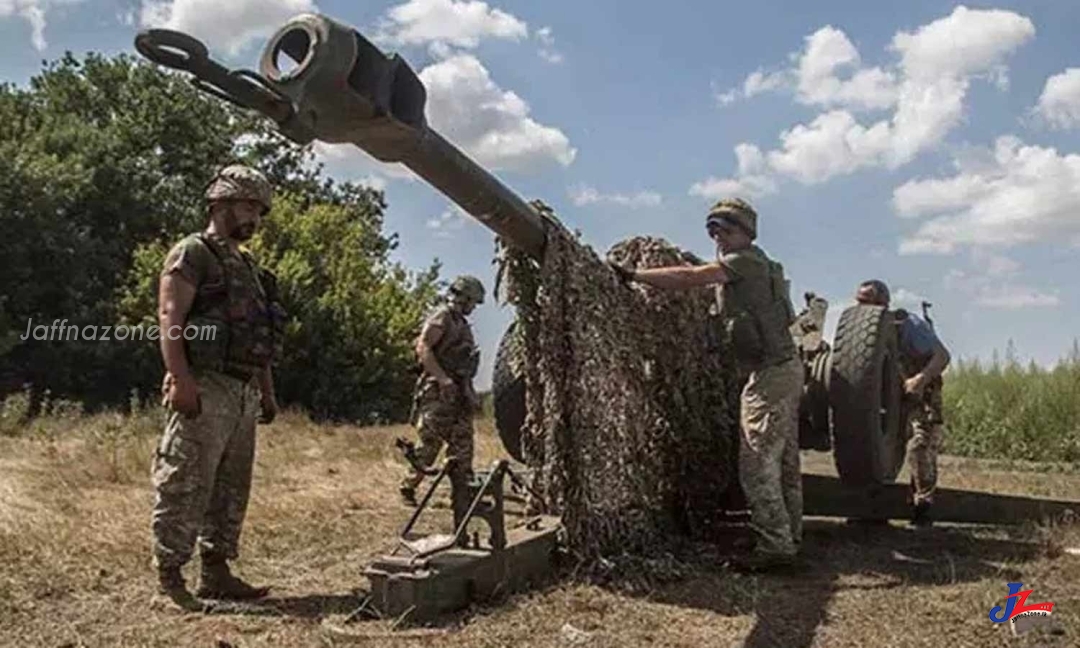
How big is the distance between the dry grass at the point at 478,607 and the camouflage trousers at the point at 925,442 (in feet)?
0.98

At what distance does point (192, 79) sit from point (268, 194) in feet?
4.27

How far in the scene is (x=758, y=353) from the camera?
19.0ft

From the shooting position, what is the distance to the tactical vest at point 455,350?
8.03 m

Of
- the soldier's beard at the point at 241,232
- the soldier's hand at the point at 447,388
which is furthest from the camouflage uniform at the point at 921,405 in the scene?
the soldier's beard at the point at 241,232

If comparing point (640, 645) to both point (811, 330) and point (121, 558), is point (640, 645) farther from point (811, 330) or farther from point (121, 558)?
point (811, 330)

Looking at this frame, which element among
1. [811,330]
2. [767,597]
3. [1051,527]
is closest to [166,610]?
[767,597]

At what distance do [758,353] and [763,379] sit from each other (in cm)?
14

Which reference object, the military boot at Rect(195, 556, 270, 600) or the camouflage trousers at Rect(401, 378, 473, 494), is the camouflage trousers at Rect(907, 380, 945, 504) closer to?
the camouflage trousers at Rect(401, 378, 473, 494)

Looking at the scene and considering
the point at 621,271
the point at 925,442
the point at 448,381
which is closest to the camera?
the point at 621,271

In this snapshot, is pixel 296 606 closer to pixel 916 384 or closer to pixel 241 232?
pixel 241 232

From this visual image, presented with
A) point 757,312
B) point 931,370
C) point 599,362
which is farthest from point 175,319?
point 931,370

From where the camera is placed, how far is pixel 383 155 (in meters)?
4.19

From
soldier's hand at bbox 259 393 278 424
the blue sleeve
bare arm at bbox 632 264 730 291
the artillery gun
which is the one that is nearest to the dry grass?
the artillery gun

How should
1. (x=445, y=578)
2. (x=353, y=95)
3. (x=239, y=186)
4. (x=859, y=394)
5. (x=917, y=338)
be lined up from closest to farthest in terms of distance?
(x=353, y=95) → (x=445, y=578) → (x=239, y=186) → (x=859, y=394) → (x=917, y=338)
